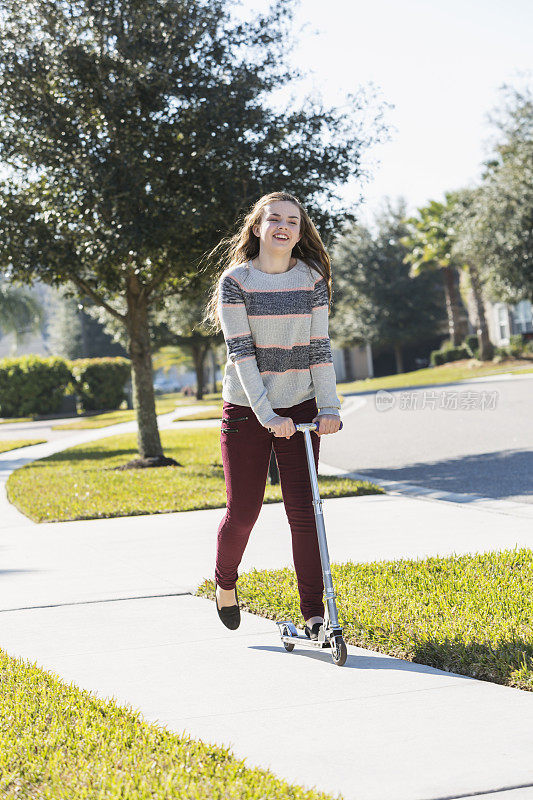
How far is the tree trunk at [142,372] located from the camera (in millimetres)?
14383

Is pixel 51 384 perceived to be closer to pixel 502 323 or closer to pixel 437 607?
pixel 502 323

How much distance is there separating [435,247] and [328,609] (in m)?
46.5

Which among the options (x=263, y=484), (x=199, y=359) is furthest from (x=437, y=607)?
(x=199, y=359)

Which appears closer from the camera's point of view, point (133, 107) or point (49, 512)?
point (49, 512)

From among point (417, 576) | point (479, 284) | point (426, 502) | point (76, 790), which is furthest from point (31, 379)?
point (76, 790)

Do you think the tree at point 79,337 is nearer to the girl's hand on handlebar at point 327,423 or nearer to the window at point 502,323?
the window at point 502,323

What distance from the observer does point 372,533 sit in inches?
299

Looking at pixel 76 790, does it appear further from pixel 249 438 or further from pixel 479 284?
pixel 479 284

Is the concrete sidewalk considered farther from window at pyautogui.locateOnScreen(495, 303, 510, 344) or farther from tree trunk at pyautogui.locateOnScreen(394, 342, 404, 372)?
tree trunk at pyautogui.locateOnScreen(394, 342, 404, 372)

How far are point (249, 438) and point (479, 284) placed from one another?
43.5 m

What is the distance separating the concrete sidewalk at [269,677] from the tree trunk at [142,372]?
682cm

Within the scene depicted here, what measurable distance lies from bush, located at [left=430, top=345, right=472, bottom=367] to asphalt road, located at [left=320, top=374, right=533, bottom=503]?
2550 centimetres

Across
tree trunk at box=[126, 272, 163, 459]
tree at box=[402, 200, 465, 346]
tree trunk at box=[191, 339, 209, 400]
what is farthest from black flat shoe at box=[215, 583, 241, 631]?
tree at box=[402, 200, 465, 346]

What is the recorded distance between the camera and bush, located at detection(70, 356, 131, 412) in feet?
124
